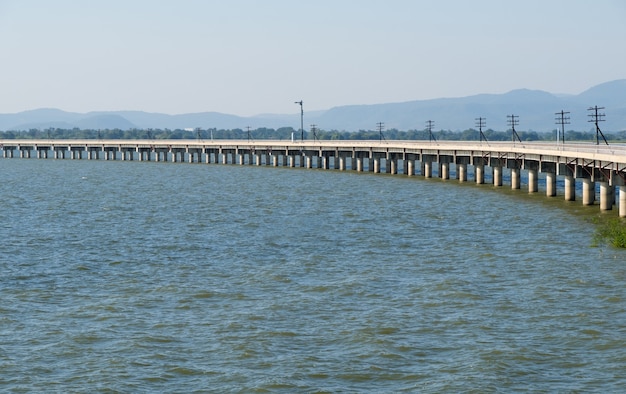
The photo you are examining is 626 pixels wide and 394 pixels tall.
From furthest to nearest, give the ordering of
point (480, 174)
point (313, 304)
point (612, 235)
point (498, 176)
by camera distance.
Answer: point (480, 174) → point (498, 176) → point (612, 235) → point (313, 304)

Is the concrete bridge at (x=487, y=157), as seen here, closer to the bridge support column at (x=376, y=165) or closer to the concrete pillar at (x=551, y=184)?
the concrete pillar at (x=551, y=184)

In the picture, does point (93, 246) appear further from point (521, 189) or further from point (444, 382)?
point (521, 189)

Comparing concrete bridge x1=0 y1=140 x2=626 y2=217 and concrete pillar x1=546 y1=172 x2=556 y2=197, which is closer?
concrete bridge x1=0 y1=140 x2=626 y2=217

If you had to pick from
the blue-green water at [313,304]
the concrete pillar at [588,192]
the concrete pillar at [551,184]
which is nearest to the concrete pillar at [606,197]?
the blue-green water at [313,304]

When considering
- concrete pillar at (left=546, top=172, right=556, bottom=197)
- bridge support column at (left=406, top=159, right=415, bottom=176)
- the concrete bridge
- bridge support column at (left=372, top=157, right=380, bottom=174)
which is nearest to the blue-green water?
the concrete bridge

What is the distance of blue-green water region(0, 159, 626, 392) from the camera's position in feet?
73.6

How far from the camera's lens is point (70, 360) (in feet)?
77.7

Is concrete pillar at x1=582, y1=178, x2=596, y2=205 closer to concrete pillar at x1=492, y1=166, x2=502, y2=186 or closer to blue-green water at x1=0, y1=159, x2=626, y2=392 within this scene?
blue-green water at x1=0, y1=159, x2=626, y2=392

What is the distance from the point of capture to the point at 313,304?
29672 millimetres

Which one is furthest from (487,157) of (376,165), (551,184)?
(376,165)

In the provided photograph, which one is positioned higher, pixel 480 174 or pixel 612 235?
pixel 612 235

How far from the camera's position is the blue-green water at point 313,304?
22.4 metres

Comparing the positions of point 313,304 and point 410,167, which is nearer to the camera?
point 313,304

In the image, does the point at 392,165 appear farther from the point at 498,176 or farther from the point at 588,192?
the point at 588,192
